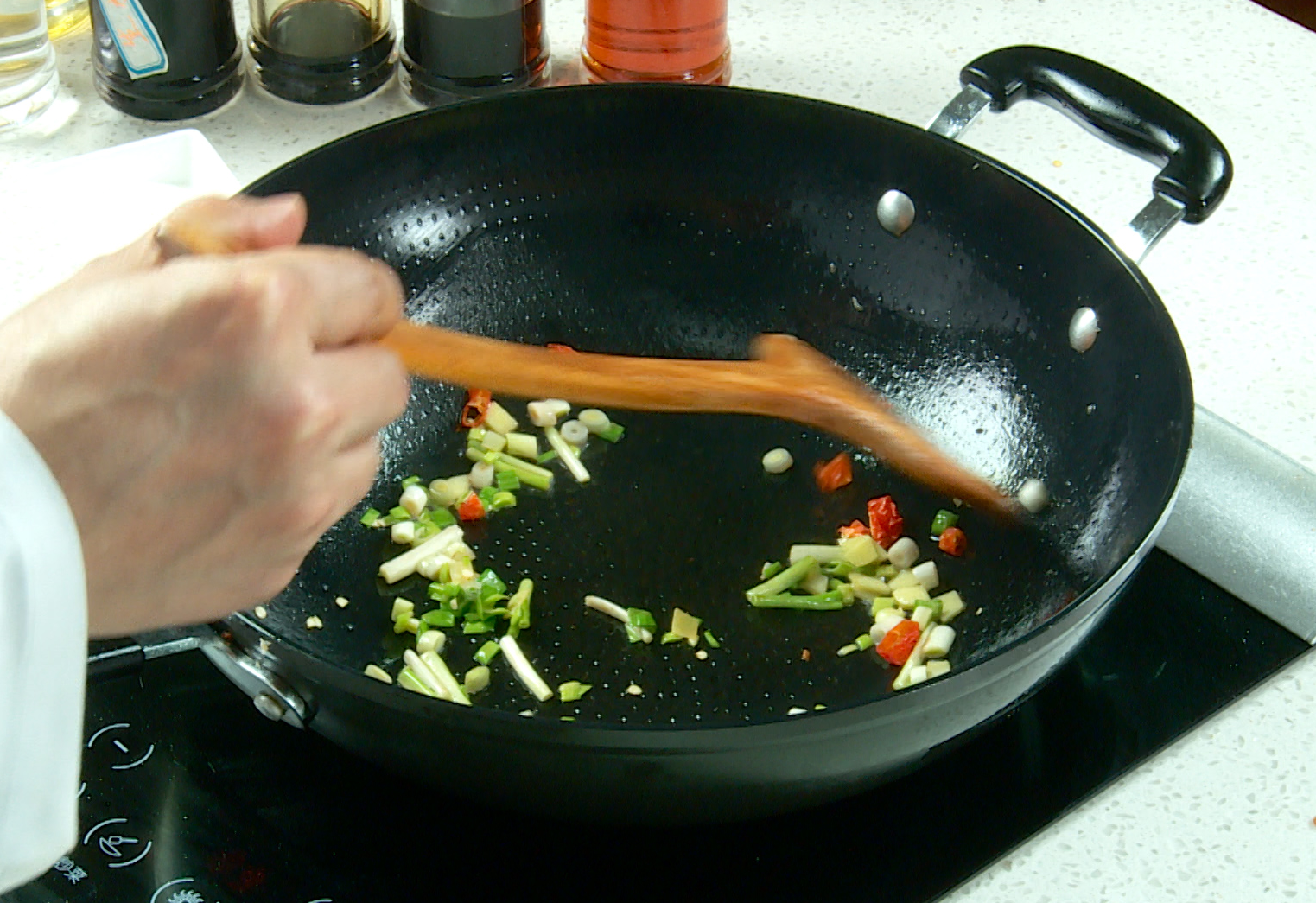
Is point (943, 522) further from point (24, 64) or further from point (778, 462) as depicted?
point (24, 64)

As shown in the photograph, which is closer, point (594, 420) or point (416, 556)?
point (416, 556)

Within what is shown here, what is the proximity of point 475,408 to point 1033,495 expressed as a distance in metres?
0.40

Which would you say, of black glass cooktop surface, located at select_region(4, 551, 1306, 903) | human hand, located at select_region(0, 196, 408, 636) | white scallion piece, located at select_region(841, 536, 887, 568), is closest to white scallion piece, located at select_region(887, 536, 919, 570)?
white scallion piece, located at select_region(841, 536, 887, 568)

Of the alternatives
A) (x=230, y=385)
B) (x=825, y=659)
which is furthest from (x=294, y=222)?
(x=825, y=659)

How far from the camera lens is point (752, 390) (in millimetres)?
980

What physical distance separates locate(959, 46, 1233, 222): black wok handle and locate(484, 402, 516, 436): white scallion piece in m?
0.41

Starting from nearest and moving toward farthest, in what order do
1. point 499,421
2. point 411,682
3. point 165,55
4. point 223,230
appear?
1. point 223,230
2. point 411,682
3. point 499,421
4. point 165,55

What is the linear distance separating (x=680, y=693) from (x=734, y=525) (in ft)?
0.49

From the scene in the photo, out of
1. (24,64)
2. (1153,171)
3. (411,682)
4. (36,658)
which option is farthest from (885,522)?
(24,64)

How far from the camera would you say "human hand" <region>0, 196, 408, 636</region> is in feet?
1.61

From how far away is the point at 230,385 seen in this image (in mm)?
519

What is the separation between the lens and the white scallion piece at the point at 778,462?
0.98 metres

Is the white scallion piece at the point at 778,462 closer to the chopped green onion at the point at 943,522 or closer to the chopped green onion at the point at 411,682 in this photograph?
the chopped green onion at the point at 943,522

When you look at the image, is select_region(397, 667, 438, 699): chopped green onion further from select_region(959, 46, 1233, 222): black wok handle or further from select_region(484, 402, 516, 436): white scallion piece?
select_region(959, 46, 1233, 222): black wok handle
